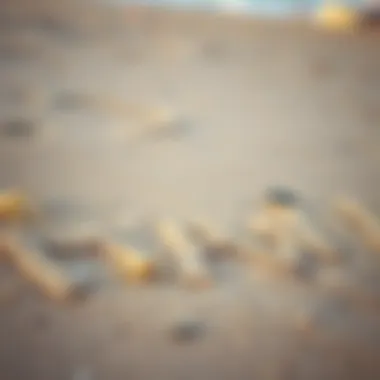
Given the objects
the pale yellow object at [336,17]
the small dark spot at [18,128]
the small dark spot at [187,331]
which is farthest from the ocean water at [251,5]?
the small dark spot at [187,331]

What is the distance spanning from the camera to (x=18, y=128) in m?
1.15

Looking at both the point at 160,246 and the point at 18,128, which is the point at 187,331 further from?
the point at 18,128

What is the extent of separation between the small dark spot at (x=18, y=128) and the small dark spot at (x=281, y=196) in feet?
1.10

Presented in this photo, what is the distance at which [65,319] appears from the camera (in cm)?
85

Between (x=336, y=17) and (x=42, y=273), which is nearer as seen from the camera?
(x=42, y=273)

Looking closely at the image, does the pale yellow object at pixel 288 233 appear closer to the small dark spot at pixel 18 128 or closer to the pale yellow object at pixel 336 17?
the small dark spot at pixel 18 128

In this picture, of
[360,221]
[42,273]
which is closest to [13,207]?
[42,273]

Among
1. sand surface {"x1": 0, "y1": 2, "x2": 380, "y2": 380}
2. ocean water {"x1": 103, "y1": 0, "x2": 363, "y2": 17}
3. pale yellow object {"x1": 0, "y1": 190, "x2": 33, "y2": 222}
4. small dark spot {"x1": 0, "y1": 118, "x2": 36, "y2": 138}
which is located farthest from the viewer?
ocean water {"x1": 103, "y1": 0, "x2": 363, "y2": 17}

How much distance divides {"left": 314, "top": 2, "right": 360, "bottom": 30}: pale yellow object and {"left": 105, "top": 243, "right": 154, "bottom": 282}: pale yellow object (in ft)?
2.30

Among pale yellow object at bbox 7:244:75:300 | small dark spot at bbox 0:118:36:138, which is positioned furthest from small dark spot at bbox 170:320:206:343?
small dark spot at bbox 0:118:36:138

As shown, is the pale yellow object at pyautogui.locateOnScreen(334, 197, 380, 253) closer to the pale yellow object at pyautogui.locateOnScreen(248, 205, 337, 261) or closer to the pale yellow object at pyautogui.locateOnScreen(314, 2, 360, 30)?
the pale yellow object at pyautogui.locateOnScreen(248, 205, 337, 261)

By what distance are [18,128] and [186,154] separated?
234 millimetres

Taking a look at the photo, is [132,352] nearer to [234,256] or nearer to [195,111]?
[234,256]

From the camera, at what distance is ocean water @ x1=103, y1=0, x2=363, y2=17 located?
1469mm
